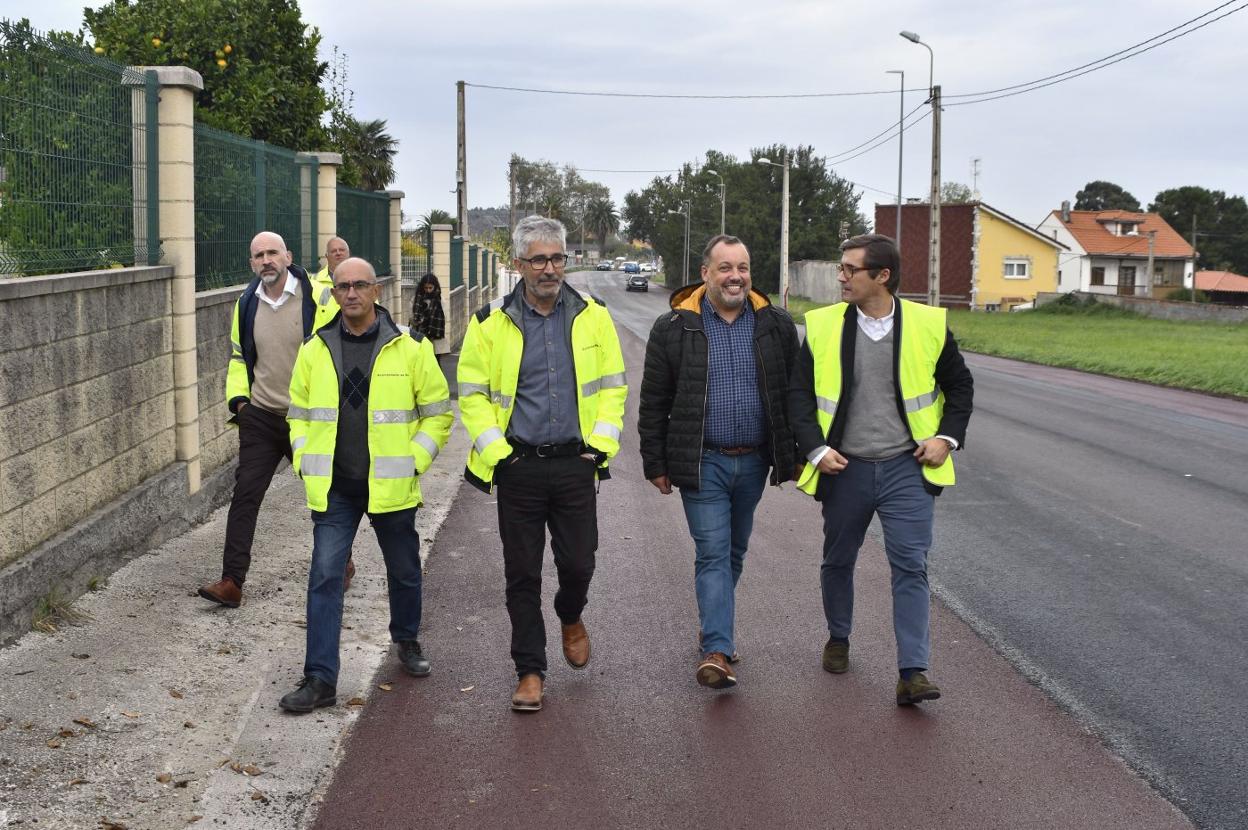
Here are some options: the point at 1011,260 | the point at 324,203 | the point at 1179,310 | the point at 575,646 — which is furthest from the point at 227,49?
the point at 1011,260

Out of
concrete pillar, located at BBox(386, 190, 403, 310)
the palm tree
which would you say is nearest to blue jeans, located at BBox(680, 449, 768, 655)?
concrete pillar, located at BBox(386, 190, 403, 310)

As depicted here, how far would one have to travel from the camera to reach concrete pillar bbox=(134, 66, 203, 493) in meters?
8.52

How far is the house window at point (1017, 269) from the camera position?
259 ft

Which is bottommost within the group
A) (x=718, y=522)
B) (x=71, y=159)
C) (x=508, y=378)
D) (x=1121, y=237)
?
(x=718, y=522)

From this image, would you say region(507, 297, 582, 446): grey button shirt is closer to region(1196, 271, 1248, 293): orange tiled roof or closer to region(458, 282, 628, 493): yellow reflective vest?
region(458, 282, 628, 493): yellow reflective vest

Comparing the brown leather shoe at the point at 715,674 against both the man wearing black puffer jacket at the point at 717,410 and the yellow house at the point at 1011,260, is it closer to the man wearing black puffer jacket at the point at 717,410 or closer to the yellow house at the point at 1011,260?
the man wearing black puffer jacket at the point at 717,410

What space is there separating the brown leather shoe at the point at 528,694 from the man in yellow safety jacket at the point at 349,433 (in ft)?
2.39

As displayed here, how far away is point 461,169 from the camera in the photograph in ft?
120

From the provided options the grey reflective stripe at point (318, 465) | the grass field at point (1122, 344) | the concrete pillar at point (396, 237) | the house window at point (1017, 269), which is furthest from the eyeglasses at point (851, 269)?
the house window at point (1017, 269)

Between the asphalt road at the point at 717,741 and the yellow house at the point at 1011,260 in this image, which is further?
the yellow house at the point at 1011,260

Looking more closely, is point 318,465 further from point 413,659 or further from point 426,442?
point 413,659

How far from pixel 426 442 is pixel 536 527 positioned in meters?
0.56

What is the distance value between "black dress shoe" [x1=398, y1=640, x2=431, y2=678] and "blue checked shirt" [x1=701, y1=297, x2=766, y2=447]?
1.51 m

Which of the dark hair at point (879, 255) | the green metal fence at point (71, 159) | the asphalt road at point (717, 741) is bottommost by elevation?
the asphalt road at point (717, 741)
